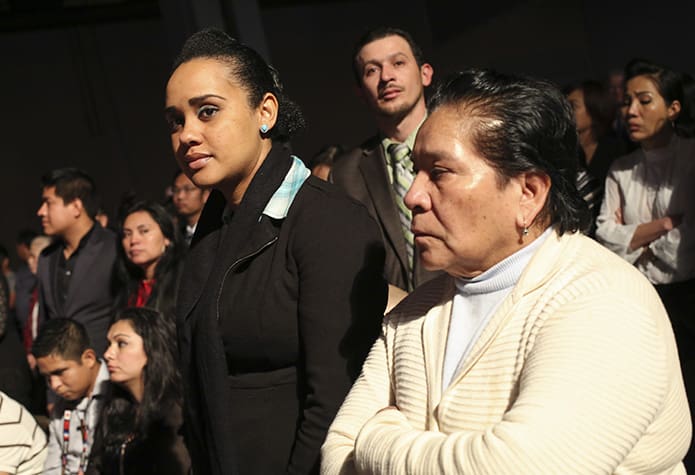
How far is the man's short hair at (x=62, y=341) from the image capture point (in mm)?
4277

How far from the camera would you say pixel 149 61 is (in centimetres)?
1049

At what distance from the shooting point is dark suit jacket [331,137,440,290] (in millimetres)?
3137

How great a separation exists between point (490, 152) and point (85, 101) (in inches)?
371

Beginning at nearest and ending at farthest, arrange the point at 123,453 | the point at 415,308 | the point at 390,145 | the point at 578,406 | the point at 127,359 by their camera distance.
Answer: the point at 578,406 < the point at 415,308 < the point at 390,145 < the point at 123,453 < the point at 127,359

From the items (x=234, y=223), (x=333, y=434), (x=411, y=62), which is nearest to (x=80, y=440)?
(x=411, y=62)

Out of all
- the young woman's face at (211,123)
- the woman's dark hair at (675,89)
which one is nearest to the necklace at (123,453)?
the young woman's face at (211,123)

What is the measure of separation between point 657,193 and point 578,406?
9.74ft

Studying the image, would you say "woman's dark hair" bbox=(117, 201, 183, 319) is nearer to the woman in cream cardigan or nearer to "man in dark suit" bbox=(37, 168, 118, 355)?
"man in dark suit" bbox=(37, 168, 118, 355)

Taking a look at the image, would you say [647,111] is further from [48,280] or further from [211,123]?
[48,280]

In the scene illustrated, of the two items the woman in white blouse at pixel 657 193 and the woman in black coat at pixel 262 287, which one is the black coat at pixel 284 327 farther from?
the woman in white blouse at pixel 657 193

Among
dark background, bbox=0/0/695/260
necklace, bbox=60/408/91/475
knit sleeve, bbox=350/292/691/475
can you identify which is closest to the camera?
knit sleeve, bbox=350/292/691/475

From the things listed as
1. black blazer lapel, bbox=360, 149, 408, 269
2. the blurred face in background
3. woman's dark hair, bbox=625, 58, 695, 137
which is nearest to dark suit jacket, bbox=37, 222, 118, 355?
the blurred face in background

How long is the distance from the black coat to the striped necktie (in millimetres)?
1130

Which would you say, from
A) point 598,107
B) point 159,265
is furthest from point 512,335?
point 598,107
